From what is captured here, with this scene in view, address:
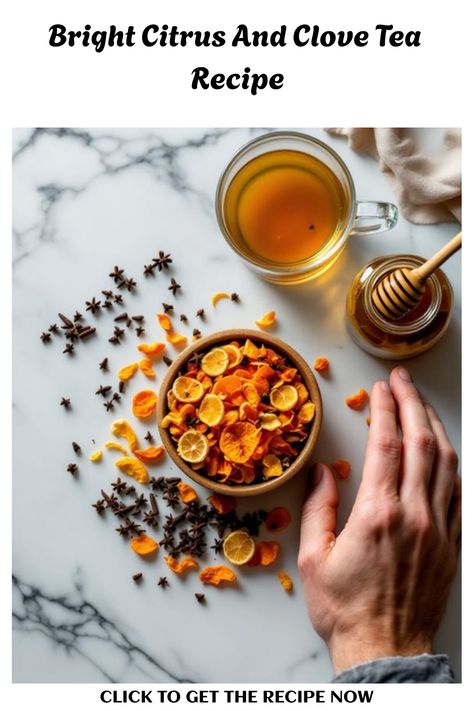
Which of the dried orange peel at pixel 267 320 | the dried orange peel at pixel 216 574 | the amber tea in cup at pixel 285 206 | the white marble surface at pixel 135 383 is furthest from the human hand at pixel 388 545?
the amber tea in cup at pixel 285 206

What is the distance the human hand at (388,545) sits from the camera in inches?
71.7

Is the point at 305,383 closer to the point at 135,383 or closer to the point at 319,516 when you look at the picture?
the point at 319,516

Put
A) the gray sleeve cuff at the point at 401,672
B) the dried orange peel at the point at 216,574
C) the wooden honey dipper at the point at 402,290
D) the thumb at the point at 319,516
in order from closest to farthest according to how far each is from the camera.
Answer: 1. the wooden honey dipper at the point at 402,290
2. the gray sleeve cuff at the point at 401,672
3. the thumb at the point at 319,516
4. the dried orange peel at the point at 216,574

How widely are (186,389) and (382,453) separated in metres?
0.54

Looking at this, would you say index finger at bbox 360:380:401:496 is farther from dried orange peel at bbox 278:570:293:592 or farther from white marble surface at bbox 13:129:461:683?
dried orange peel at bbox 278:570:293:592

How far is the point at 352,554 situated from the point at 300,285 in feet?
2.50

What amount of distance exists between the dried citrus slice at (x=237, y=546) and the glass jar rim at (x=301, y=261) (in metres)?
0.75

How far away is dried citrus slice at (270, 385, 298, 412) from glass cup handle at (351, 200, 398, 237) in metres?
0.47

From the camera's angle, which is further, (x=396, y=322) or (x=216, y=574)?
(x=216, y=574)

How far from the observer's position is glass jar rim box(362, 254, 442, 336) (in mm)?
1857

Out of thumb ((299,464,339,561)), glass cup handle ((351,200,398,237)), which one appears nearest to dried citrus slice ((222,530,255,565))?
thumb ((299,464,339,561))

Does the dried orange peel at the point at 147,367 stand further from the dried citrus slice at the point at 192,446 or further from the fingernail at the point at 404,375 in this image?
the fingernail at the point at 404,375

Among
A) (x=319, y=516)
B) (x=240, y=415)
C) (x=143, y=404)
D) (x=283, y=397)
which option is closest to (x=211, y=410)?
(x=240, y=415)

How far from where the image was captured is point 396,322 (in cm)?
187
